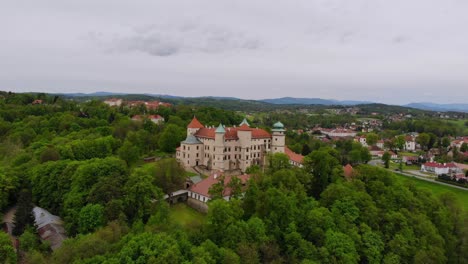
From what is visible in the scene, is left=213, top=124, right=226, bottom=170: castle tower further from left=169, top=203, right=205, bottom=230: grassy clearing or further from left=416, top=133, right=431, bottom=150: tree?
left=416, top=133, right=431, bottom=150: tree

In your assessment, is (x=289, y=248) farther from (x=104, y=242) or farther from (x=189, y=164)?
(x=189, y=164)

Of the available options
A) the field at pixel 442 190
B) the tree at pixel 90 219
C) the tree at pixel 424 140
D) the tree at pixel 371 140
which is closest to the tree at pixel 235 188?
the tree at pixel 90 219

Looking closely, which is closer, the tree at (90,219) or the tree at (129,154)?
the tree at (90,219)

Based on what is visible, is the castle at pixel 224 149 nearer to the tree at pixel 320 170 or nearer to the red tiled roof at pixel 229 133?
the red tiled roof at pixel 229 133

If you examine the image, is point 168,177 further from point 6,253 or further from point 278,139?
point 278,139

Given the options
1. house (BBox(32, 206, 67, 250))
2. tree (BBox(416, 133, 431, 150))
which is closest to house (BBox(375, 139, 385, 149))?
tree (BBox(416, 133, 431, 150))

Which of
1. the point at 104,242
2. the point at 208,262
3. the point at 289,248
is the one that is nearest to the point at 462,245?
the point at 289,248

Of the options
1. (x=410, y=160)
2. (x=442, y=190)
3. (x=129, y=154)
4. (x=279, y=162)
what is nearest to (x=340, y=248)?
(x=279, y=162)
